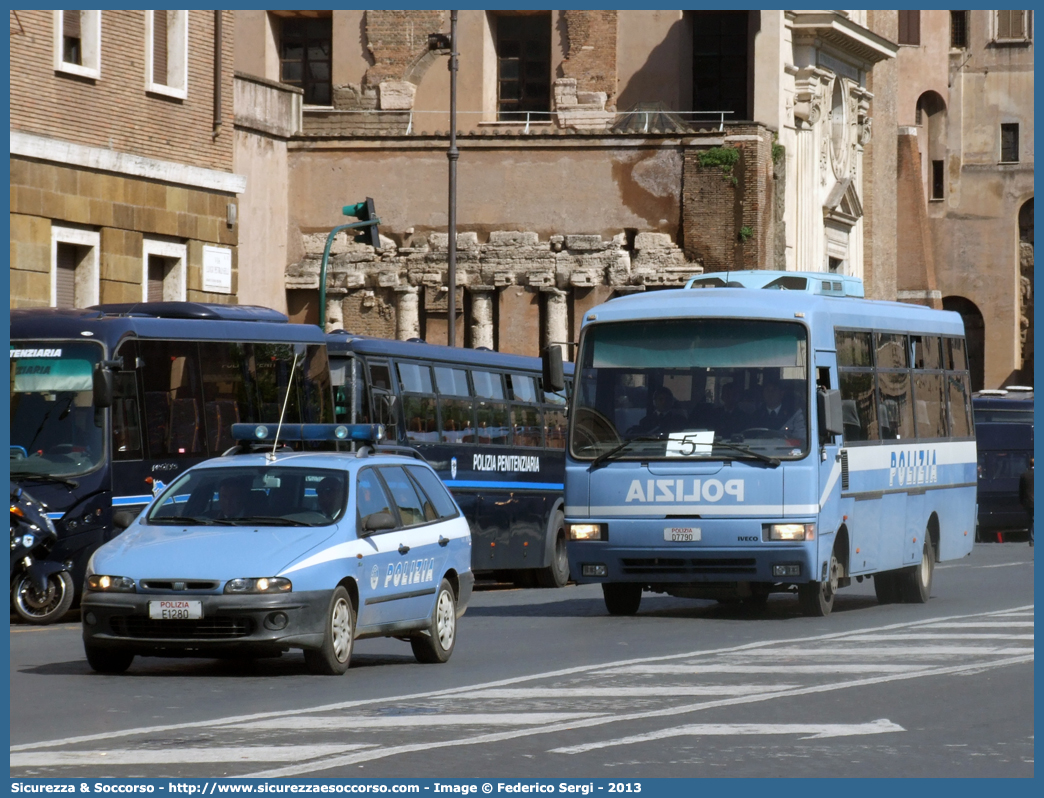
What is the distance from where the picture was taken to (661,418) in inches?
763

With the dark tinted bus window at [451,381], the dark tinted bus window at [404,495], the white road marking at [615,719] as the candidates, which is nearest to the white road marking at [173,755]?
the white road marking at [615,719]

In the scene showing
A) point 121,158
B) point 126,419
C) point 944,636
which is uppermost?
point 121,158

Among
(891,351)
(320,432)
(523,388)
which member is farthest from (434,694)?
(523,388)

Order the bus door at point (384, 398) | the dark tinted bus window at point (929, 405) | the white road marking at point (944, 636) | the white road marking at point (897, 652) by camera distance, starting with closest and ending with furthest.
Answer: the white road marking at point (897, 652)
the white road marking at point (944, 636)
the dark tinted bus window at point (929, 405)
the bus door at point (384, 398)

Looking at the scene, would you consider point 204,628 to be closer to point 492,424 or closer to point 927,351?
point 927,351

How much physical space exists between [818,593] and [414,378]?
7.49m

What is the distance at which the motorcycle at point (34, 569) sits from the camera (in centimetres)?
1959

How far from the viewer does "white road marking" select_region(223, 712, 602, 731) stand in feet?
36.5

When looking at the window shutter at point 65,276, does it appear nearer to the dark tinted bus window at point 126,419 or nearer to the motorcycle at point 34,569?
the dark tinted bus window at point 126,419

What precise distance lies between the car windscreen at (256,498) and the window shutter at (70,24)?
16.4 m

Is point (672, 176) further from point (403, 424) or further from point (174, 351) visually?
point (174, 351)

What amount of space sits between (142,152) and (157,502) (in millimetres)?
18205

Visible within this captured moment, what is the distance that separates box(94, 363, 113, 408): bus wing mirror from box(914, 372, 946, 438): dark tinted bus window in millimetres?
8388

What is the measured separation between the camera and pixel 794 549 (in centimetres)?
1889
